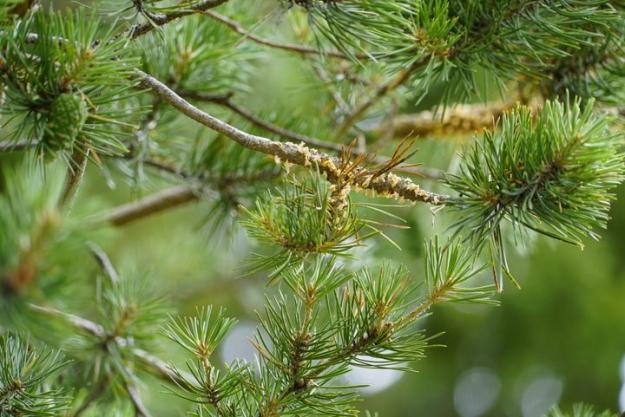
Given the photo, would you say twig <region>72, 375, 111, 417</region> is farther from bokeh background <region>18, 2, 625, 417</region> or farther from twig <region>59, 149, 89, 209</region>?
bokeh background <region>18, 2, 625, 417</region>

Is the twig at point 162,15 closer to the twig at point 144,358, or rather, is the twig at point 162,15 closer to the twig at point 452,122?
the twig at point 144,358

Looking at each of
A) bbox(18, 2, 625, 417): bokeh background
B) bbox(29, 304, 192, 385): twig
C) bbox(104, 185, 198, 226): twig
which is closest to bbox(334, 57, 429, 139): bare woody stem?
bbox(104, 185, 198, 226): twig

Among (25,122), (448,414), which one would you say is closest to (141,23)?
(25,122)

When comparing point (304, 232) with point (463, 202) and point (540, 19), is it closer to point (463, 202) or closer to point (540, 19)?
point (463, 202)

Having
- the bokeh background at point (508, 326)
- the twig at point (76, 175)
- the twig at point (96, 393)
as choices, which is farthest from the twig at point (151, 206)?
the bokeh background at point (508, 326)

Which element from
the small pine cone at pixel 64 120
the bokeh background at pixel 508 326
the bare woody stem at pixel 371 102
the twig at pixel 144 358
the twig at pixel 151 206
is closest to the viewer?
the small pine cone at pixel 64 120

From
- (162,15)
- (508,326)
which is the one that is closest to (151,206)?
(162,15)

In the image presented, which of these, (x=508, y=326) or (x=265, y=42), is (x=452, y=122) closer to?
(x=265, y=42)
